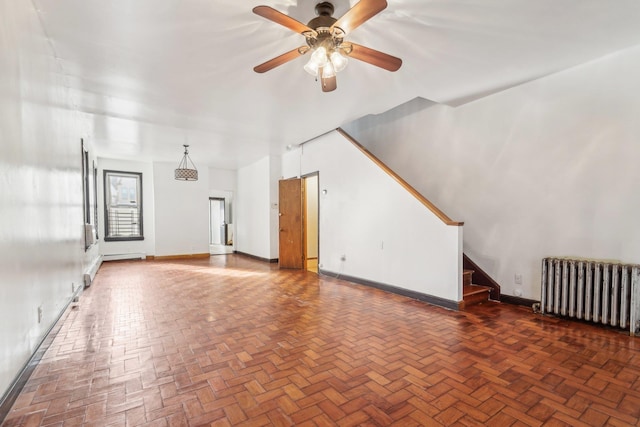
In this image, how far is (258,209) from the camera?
7988mm

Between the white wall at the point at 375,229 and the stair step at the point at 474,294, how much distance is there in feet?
0.85

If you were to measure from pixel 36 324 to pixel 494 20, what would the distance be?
4534 millimetres

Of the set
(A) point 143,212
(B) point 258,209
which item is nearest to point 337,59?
(B) point 258,209

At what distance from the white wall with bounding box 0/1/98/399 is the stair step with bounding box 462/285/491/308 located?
4.26 metres

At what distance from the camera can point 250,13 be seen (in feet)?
7.56

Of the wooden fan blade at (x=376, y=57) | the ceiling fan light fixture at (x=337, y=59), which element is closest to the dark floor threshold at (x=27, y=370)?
the ceiling fan light fixture at (x=337, y=59)

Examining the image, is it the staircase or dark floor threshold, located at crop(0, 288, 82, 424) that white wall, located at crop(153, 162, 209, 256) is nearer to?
dark floor threshold, located at crop(0, 288, 82, 424)

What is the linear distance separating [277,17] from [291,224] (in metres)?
5.07

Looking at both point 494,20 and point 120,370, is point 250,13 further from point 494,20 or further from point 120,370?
point 120,370

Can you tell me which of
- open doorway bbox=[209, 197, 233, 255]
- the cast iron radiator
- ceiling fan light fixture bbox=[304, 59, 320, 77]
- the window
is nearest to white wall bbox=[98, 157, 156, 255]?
the window

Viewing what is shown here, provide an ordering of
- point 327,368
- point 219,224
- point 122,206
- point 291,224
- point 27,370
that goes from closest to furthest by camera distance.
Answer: point 27,370
point 327,368
point 291,224
point 122,206
point 219,224

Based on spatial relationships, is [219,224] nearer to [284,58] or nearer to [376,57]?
[284,58]

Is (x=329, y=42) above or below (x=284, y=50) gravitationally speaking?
below

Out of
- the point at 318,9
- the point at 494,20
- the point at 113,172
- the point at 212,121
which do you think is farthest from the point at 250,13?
the point at 113,172
